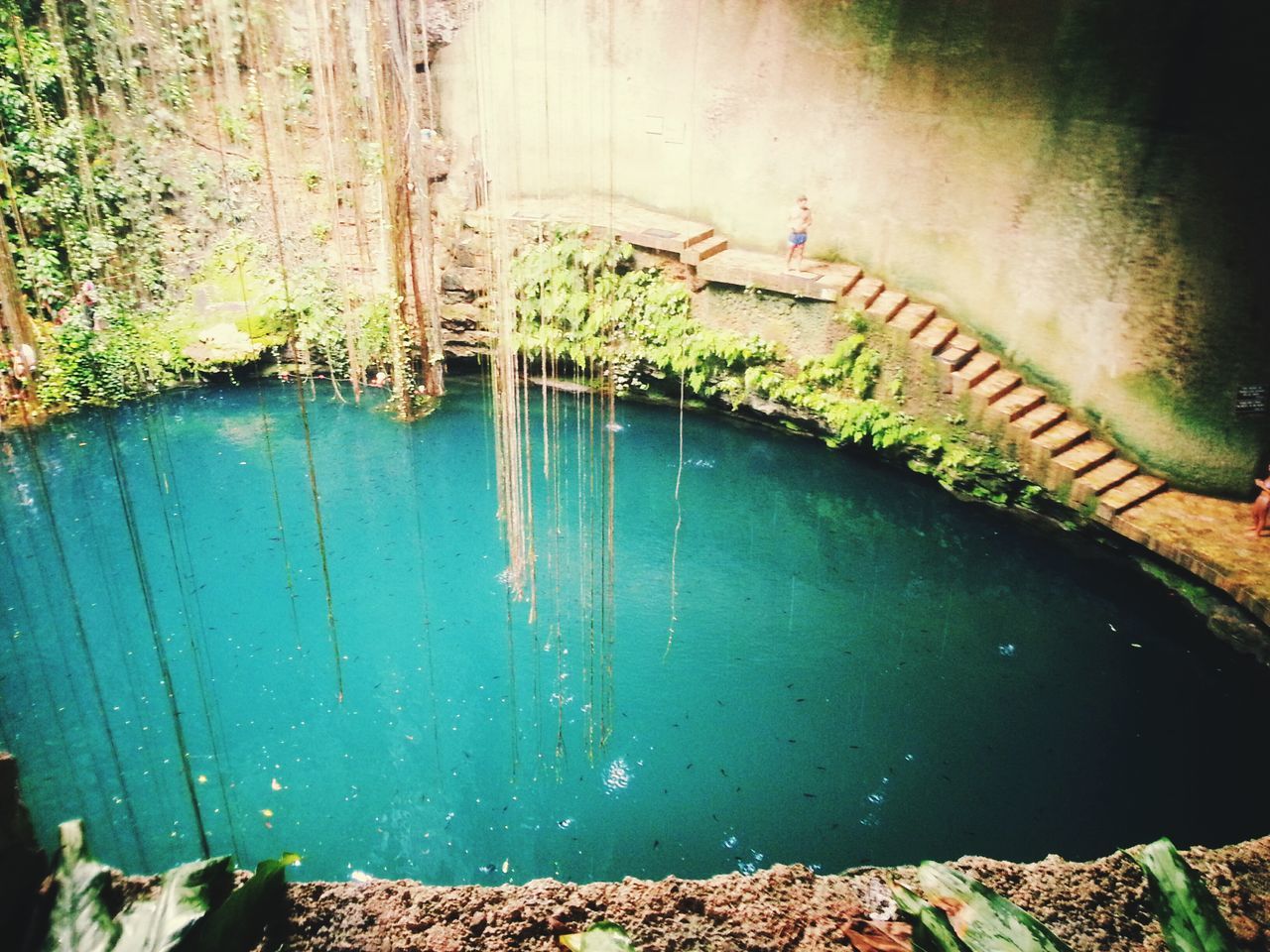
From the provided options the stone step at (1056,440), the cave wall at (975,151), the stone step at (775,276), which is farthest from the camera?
the stone step at (775,276)

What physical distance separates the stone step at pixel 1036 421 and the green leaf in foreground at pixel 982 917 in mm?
5433

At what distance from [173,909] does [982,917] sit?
1657 mm

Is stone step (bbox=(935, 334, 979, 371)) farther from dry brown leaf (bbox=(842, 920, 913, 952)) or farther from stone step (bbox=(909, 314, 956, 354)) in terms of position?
dry brown leaf (bbox=(842, 920, 913, 952))

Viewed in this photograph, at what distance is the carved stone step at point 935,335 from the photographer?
6898 millimetres

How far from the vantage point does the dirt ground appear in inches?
71.7

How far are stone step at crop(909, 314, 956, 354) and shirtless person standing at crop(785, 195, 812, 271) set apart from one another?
113cm

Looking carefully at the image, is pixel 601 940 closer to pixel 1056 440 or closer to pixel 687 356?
pixel 1056 440

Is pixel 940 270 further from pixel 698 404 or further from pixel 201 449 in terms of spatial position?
pixel 201 449

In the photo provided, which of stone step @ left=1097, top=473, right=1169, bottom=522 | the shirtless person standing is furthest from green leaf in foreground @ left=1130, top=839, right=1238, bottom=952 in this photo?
the shirtless person standing

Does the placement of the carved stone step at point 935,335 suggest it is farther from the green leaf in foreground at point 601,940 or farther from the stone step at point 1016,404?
the green leaf in foreground at point 601,940

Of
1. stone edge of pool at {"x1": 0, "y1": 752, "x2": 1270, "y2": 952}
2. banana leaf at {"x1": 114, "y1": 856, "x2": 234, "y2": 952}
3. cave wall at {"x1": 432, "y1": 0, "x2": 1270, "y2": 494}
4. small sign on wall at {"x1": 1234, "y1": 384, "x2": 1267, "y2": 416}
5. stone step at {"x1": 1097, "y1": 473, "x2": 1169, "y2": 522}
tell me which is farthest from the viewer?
stone step at {"x1": 1097, "y1": 473, "x2": 1169, "y2": 522}

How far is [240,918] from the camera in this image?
155 centimetres

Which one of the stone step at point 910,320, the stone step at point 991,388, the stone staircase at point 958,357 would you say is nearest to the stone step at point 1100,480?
the stone staircase at point 958,357

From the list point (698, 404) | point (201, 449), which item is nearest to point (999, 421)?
point (698, 404)
